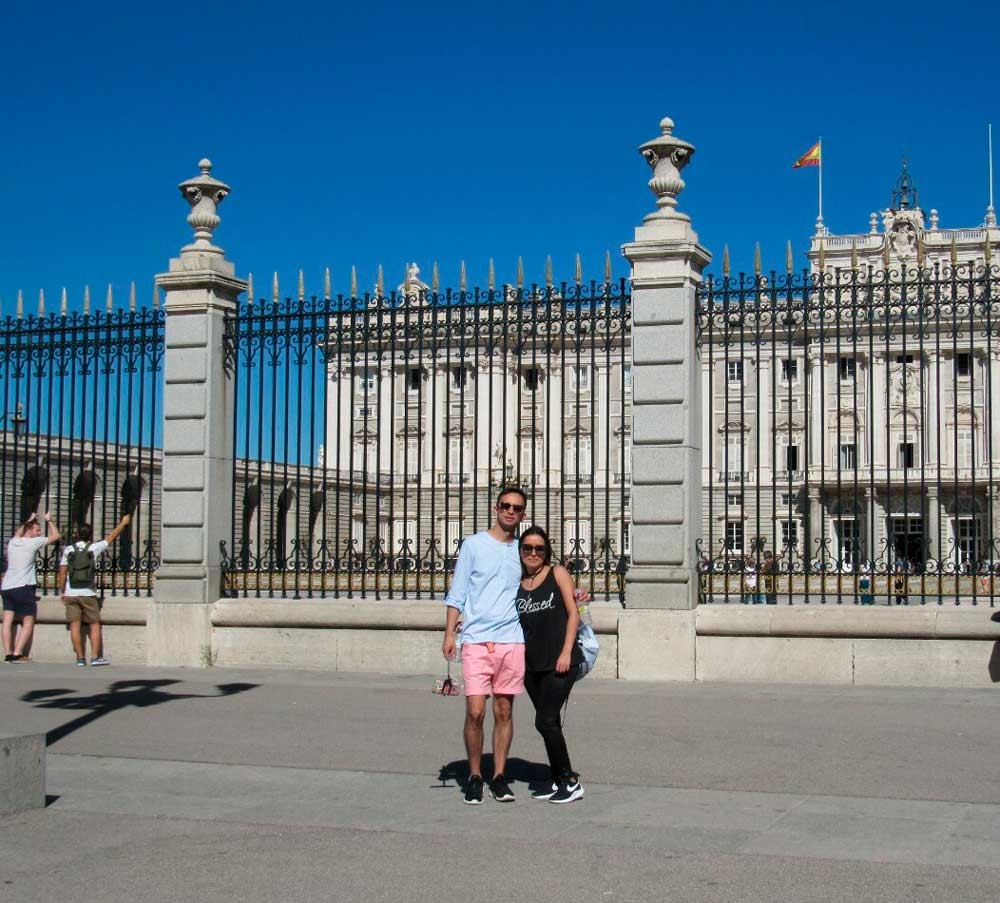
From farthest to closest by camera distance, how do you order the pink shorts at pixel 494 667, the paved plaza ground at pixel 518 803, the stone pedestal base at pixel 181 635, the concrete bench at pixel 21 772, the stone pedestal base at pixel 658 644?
the stone pedestal base at pixel 181 635, the stone pedestal base at pixel 658 644, the pink shorts at pixel 494 667, the concrete bench at pixel 21 772, the paved plaza ground at pixel 518 803

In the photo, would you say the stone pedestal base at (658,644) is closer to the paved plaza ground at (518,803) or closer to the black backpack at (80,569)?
the paved plaza ground at (518,803)

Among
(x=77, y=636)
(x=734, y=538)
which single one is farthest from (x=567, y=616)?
(x=734, y=538)

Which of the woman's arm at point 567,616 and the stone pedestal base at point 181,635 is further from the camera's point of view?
the stone pedestal base at point 181,635

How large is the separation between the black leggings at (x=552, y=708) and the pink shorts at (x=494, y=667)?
0.37 ft

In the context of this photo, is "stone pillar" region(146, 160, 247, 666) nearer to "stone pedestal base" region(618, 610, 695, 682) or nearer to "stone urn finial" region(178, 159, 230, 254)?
"stone urn finial" region(178, 159, 230, 254)

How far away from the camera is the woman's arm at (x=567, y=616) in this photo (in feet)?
26.5

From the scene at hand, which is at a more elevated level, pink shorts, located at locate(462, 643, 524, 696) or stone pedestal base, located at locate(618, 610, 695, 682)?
pink shorts, located at locate(462, 643, 524, 696)

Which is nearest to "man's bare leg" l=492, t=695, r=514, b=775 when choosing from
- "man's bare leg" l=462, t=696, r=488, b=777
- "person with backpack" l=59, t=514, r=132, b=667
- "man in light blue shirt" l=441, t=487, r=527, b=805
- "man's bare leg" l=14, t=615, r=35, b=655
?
"man in light blue shirt" l=441, t=487, r=527, b=805

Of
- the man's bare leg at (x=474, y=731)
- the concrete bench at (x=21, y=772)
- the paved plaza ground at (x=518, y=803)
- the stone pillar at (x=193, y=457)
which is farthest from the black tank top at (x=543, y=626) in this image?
the stone pillar at (x=193, y=457)

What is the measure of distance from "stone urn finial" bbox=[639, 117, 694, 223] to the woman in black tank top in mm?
6778

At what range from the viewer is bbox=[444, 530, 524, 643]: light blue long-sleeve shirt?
8148 mm

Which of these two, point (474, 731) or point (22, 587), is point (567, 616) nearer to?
point (474, 731)

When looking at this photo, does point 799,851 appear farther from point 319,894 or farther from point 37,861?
point 37,861

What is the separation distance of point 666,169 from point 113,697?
7238 millimetres
